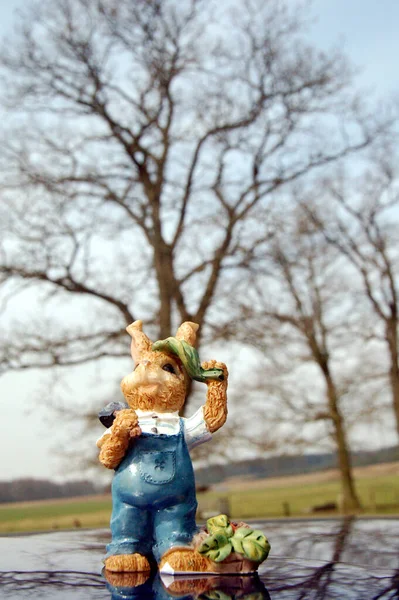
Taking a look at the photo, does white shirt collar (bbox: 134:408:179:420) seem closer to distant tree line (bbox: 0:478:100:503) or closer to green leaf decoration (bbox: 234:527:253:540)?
green leaf decoration (bbox: 234:527:253:540)

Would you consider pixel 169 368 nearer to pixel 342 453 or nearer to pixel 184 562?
pixel 184 562

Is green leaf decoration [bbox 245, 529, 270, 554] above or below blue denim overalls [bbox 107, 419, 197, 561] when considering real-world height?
below

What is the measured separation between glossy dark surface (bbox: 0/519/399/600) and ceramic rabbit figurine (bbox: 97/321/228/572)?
15 centimetres

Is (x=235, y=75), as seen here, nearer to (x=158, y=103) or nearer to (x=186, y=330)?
(x=158, y=103)

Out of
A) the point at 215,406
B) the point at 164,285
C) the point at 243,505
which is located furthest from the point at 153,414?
the point at 243,505

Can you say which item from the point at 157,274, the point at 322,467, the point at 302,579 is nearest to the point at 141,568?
the point at 302,579

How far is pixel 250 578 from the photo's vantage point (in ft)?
7.70

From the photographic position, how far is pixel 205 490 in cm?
1127

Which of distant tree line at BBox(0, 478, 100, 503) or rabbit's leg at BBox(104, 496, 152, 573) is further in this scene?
distant tree line at BBox(0, 478, 100, 503)

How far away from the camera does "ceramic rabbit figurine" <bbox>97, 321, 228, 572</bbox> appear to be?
250cm

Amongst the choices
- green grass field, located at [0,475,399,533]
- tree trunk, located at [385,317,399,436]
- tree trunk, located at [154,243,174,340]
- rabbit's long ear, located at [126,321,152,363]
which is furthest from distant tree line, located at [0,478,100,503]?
rabbit's long ear, located at [126,321,152,363]

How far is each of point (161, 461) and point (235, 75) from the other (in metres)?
→ 9.62

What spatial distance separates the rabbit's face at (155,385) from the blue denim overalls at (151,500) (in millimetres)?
170

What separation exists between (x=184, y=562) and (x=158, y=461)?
386 millimetres
